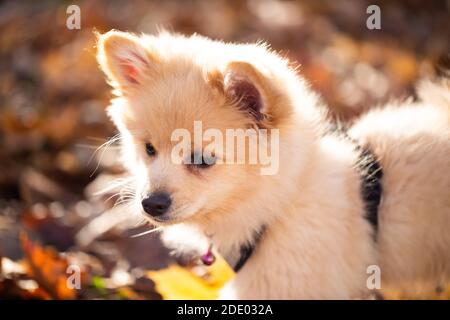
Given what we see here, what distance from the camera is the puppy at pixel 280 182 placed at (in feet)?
9.38

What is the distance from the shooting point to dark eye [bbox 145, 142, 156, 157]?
3.03 meters

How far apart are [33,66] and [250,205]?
14.2 feet

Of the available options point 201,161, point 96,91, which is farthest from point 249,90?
point 96,91

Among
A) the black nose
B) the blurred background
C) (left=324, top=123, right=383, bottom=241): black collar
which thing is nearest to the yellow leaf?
the blurred background

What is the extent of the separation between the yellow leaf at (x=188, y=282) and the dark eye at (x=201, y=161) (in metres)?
0.86

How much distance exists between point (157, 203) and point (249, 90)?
27.1 inches

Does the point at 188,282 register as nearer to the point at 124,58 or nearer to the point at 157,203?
the point at 157,203

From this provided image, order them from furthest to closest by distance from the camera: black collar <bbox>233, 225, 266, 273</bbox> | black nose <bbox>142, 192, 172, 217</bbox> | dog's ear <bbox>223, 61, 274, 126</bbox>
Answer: black collar <bbox>233, 225, 266, 273</bbox> → black nose <bbox>142, 192, 172, 217</bbox> → dog's ear <bbox>223, 61, 274, 126</bbox>

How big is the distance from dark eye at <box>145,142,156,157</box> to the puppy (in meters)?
0.01

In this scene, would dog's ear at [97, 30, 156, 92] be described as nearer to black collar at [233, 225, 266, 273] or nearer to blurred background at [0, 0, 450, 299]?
blurred background at [0, 0, 450, 299]

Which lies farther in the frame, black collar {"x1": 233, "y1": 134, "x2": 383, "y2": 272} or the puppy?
black collar {"x1": 233, "y1": 134, "x2": 383, "y2": 272}

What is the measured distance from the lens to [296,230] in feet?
9.66

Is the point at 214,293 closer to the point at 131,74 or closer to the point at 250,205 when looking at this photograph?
the point at 250,205
